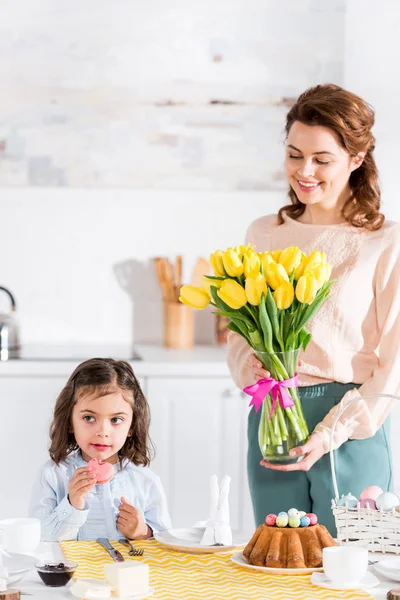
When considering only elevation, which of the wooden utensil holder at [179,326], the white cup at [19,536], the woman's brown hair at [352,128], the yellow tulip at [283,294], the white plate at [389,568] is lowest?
the white plate at [389,568]

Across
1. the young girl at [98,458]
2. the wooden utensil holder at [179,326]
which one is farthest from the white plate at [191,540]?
the wooden utensil holder at [179,326]

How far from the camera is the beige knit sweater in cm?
219

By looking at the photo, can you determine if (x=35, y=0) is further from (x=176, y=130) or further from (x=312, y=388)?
(x=312, y=388)

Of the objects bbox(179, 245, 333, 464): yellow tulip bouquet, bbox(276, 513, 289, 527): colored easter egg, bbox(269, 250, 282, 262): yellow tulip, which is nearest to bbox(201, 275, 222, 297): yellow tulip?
bbox(179, 245, 333, 464): yellow tulip bouquet

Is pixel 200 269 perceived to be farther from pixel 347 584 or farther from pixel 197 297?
pixel 347 584

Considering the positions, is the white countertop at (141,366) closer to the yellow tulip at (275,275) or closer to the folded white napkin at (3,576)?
the yellow tulip at (275,275)

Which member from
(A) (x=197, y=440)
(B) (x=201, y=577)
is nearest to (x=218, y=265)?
(B) (x=201, y=577)

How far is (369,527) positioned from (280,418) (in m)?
0.26

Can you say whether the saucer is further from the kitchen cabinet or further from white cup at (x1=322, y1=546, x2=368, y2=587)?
the kitchen cabinet

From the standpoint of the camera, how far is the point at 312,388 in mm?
2238

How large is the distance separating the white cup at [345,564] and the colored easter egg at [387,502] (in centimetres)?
14

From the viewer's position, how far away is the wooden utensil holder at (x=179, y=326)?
4.00m

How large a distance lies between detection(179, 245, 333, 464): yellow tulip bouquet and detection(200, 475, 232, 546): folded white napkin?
13 centimetres

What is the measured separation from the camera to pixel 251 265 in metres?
1.79
